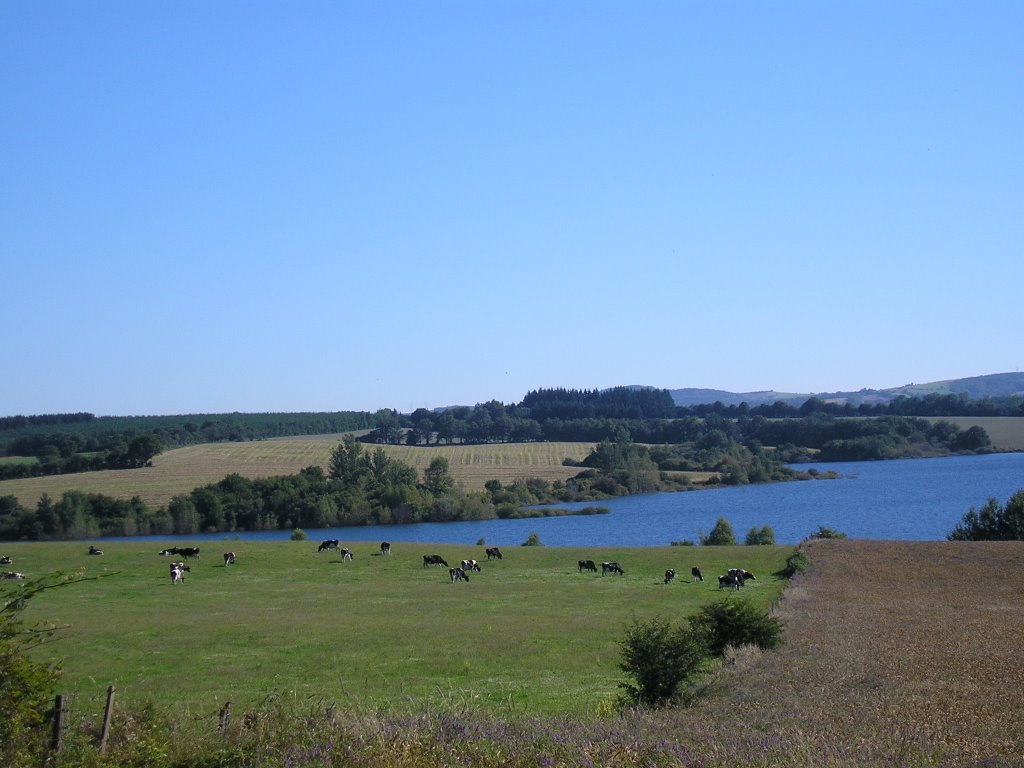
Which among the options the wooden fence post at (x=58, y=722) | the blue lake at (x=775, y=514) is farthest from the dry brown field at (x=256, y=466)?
the wooden fence post at (x=58, y=722)

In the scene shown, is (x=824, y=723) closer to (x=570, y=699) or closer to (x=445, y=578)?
Answer: (x=570, y=699)

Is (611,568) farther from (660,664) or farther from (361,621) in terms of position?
(660,664)

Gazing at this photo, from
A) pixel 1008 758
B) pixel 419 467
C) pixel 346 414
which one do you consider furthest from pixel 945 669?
pixel 346 414

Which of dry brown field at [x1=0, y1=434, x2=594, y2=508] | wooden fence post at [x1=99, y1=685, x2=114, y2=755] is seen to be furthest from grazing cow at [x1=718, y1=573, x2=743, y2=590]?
dry brown field at [x1=0, y1=434, x2=594, y2=508]

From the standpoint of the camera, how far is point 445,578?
3600 cm

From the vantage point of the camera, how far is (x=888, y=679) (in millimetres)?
12516

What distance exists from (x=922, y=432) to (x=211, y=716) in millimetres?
136117

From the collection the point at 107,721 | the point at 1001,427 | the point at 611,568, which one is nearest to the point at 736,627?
the point at 107,721

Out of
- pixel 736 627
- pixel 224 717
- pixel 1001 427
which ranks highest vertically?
pixel 224 717

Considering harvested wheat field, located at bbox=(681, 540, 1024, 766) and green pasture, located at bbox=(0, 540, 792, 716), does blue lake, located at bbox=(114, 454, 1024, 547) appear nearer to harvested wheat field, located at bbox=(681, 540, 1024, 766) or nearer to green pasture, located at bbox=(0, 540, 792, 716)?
green pasture, located at bbox=(0, 540, 792, 716)

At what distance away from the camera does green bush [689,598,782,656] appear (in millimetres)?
16500

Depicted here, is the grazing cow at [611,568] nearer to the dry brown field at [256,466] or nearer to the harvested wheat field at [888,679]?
the harvested wheat field at [888,679]

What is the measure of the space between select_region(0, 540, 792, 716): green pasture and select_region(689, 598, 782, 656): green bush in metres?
2.04

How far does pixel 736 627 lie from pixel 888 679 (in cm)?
427
